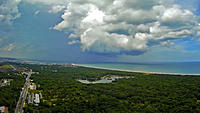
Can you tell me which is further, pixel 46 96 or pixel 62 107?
pixel 46 96

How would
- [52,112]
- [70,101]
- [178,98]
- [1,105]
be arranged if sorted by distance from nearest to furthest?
[52,112], [1,105], [70,101], [178,98]

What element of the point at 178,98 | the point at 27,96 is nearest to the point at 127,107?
the point at 178,98

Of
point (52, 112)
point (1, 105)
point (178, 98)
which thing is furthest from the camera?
point (178, 98)

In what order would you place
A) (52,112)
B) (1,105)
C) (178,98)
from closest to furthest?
(52,112) → (1,105) → (178,98)

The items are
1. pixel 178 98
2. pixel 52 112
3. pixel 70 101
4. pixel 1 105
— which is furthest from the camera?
pixel 178 98

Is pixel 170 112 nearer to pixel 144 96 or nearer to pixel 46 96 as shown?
pixel 144 96

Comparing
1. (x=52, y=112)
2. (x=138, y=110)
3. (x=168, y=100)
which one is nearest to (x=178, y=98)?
(x=168, y=100)

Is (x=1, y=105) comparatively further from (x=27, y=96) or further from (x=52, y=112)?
(x=52, y=112)

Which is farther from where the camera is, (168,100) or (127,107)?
(168,100)
